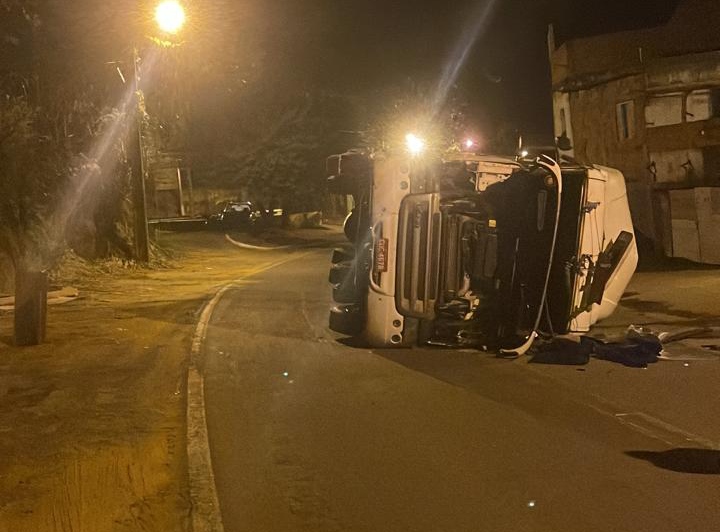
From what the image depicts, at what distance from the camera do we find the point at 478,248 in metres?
9.88

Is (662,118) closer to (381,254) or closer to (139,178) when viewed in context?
(139,178)

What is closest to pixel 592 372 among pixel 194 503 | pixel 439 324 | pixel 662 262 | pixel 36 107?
pixel 439 324

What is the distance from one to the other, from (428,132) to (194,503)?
1278 inches

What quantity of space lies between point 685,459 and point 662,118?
17997 mm

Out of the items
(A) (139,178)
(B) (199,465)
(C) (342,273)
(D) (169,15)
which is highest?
(D) (169,15)

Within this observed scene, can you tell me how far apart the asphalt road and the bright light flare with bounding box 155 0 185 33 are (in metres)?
10.2

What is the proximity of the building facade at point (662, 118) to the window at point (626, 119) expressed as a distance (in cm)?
3

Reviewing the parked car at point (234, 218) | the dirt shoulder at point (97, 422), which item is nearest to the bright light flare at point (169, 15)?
the dirt shoulder at point (97, 422)

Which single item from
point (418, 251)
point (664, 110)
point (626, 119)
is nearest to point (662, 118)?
point (664, 110)

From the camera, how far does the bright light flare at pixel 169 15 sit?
1775 centimetres

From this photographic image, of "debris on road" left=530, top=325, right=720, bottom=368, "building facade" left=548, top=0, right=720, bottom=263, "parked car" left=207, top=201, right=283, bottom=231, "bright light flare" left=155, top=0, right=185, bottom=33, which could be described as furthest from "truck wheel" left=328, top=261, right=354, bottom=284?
"parked car" left=207, top=201, right=283, bottom=231

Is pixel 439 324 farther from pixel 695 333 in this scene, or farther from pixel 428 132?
pixel 428 132

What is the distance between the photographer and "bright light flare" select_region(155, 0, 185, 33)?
58.2 feet

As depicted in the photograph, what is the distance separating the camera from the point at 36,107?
1911 cm
